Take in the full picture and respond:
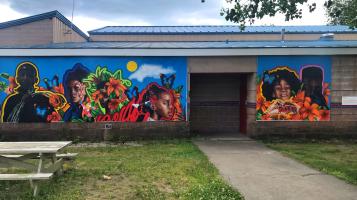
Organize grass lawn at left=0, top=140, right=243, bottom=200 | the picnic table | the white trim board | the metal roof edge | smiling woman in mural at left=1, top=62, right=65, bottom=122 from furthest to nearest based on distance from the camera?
the metal roof edge
smiling woman in mural at left=1, top=62, right=65, bottom=122
the white trim board
grass lawn at left=0, top=140, right=243, bottom=200
the picnic table

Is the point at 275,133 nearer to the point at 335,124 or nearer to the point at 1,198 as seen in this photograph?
the point at 335,124

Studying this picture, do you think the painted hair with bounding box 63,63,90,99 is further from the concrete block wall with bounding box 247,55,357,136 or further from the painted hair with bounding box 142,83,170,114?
the concrete block wall with bounding box 247,55,357,136

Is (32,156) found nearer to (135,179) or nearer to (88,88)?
(135,179)

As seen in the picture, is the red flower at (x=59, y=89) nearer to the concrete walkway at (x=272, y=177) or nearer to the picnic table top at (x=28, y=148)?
the concrete walkway at (x=272, y=177)

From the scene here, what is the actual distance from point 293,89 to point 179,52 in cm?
369

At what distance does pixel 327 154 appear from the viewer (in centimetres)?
973

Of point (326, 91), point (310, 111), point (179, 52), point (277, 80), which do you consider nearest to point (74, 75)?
point (179, 52)

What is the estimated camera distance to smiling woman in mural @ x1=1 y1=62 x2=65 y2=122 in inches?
462

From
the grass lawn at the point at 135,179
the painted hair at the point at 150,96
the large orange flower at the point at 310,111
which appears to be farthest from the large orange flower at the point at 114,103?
the large orange flower at the point at 310,111

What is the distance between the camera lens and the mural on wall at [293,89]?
1200 cm

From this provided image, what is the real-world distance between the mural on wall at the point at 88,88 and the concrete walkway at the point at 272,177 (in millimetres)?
2632

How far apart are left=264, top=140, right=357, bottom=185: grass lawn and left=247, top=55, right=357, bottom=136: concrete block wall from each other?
0.38 meters

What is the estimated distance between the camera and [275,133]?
1202 cm

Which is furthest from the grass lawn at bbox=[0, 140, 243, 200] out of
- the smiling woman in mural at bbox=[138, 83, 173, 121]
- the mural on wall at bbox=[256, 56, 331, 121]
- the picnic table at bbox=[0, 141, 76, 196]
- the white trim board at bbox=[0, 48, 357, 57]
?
the mural on wall at bbox=[256, 56, 331, 121]
